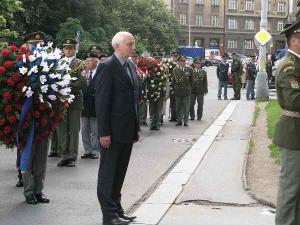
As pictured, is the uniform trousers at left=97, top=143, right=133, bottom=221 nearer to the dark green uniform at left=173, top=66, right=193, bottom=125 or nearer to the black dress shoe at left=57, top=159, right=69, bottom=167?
the black dress shoe at left=57, top=159, right=69, bottom=167

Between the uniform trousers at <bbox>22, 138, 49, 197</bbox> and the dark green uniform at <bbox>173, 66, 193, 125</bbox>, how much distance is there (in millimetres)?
9661

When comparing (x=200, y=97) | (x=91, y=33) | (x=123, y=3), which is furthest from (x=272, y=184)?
(x=123, y=3)

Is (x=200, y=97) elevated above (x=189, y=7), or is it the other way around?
(x=189, y=7)

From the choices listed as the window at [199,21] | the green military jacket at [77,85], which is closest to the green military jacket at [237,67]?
the green military jacket at [77,85]

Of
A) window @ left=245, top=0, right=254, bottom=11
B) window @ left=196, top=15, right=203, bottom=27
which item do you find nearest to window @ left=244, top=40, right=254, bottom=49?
window @ left=245, top=0, right=254, bottom=11

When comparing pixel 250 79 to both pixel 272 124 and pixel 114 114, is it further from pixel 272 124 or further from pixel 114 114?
pixel 114 114

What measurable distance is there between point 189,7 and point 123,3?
39.7m

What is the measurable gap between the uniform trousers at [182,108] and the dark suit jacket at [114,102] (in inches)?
419

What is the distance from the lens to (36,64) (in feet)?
25.6

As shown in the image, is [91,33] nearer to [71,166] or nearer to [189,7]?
[71,166]

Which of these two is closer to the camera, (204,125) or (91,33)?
(204,125)

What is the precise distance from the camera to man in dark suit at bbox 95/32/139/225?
691 centimetres

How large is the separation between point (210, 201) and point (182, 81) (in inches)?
378

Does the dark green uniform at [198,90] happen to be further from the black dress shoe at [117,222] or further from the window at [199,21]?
the window at [199,21]
